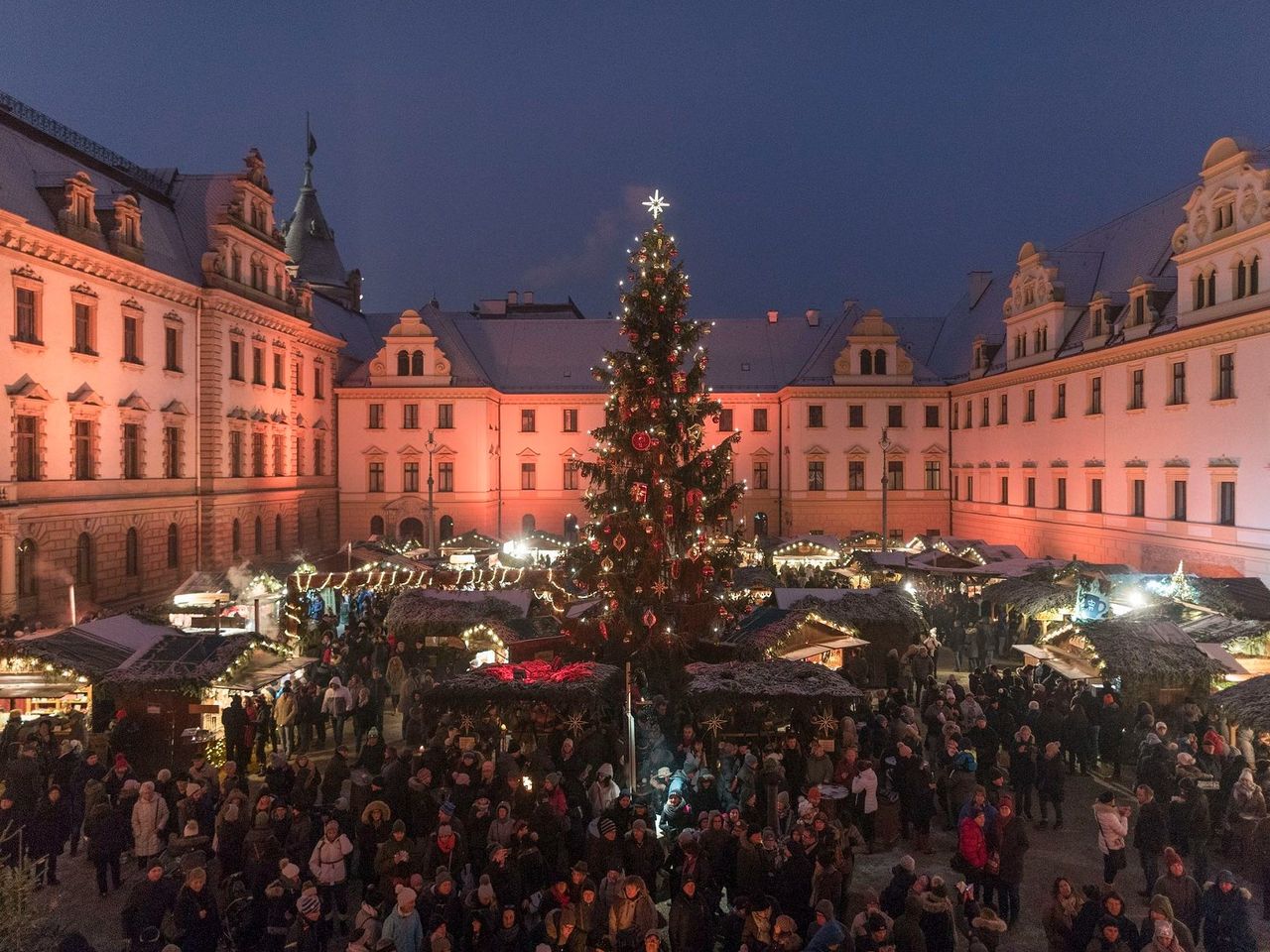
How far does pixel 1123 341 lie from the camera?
3238cm

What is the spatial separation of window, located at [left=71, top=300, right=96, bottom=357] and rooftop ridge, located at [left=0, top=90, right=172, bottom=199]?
5563 millimetres

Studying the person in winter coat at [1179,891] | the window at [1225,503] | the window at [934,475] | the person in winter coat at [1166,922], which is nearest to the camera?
the person in winter coat at [1166,922]

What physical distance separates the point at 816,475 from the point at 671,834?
37.6 meters

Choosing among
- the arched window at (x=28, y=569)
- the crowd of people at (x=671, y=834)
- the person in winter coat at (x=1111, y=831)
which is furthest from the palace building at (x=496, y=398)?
the person in winter coat at (x=1111, y=831)

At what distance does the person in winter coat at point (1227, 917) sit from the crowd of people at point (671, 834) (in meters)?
0.02

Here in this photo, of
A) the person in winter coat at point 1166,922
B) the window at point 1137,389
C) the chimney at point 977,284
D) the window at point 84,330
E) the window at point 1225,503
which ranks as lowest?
the person in winter coat at point 1166,922

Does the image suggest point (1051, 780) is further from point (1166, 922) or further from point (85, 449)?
point (85, 449)

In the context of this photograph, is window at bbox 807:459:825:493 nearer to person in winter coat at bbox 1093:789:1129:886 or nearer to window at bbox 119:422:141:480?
window at bbox 119:422:141:480

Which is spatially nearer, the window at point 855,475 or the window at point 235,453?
the window at point 235,453

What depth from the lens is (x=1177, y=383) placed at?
2986 cm

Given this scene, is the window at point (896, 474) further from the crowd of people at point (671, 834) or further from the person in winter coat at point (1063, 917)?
the person in winter coat at point (1063, 917)

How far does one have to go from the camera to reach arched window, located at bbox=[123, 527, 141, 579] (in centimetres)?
2931

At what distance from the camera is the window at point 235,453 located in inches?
1403

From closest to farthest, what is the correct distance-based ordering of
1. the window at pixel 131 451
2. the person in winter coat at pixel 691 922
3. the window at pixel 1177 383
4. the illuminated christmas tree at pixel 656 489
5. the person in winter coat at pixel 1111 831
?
the person in winter coat at pixel 691 922
the person in winter coat at pixel 1111 831
the illuminated christmas tree at pixel 656 489
the window at pixel 1177 383
the window at pixel 131 451
